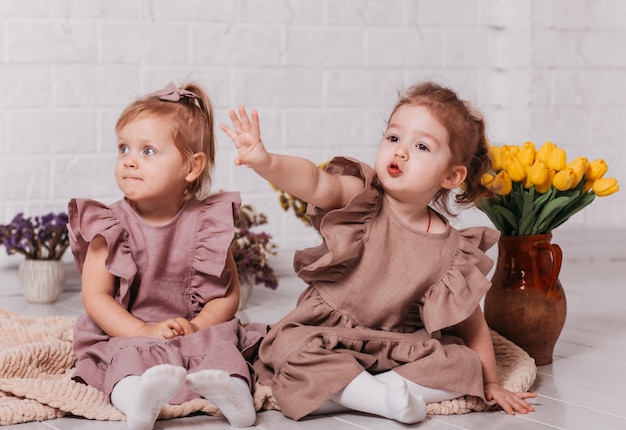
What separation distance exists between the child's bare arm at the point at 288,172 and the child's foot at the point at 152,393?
35 centimetres

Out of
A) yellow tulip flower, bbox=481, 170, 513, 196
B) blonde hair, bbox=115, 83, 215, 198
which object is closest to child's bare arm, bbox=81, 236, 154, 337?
blonde hair, bbox=115, 83, 215, 198

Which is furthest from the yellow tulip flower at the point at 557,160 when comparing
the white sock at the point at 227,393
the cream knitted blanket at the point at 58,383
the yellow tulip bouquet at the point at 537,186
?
the white sock at the point at 227,393

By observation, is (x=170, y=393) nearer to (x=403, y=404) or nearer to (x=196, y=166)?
(x=403, y=404)

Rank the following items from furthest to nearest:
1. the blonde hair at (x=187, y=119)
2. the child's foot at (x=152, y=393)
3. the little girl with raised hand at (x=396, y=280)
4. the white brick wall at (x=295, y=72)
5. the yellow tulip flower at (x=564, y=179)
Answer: the white brick wall at (x=295, y=72) < the yellow tulip flower at (x=564, y=179) < the blonde hair at (x=187, y=119) < the little girl with raised hand at (x=396, y=280) < the child's foot at (x=152, y=393)

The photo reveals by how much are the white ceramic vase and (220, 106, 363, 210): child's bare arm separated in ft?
4.14

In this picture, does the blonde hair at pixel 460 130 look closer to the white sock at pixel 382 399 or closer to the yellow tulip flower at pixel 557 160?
the yellow tulip flower at pixel 557 160

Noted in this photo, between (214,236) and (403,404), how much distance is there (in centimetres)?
51

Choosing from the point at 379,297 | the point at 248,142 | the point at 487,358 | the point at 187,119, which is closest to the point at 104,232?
the point at 187,119

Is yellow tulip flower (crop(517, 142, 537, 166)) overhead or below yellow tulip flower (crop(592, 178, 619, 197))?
overhead

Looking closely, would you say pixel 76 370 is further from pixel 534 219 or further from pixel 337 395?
pixel 534 219

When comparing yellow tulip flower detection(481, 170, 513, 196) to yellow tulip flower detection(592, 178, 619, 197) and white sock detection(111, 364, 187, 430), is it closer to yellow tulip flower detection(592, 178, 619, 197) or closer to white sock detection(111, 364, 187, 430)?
yellow tulip flower detection(592, 178, 619, 197)

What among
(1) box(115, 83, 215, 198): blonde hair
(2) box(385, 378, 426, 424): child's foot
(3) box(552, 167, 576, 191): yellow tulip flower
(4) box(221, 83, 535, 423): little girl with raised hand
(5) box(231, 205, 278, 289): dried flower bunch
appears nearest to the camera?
(2) box(385, 378, 426, 424): child's foot

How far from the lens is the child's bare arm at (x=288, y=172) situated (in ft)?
5.17

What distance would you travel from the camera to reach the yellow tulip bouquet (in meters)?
1.98
